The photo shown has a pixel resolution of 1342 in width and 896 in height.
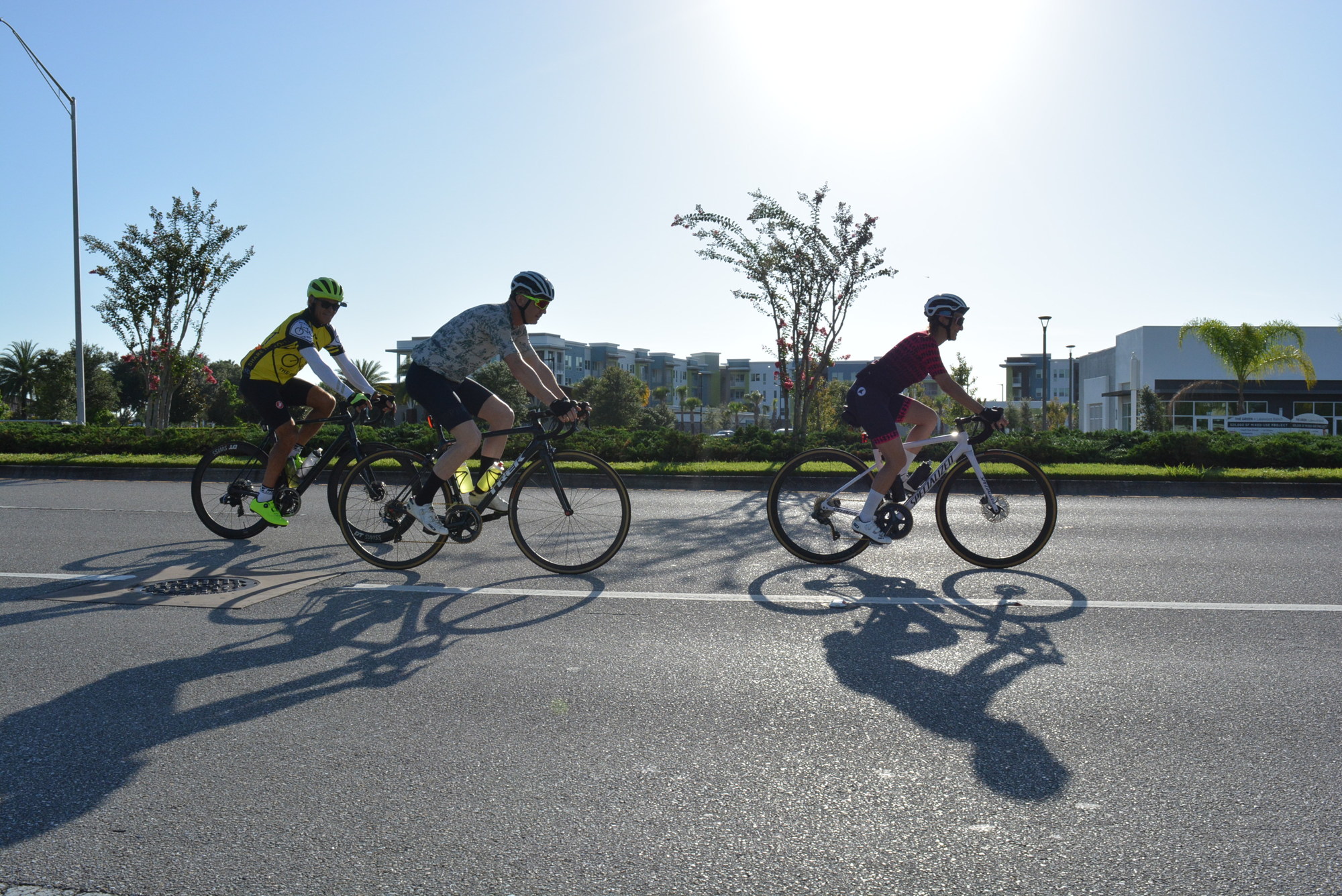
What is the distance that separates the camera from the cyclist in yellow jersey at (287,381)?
694 cm

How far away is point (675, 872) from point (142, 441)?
18.5m

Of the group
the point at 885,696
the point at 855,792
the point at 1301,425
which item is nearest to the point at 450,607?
the point at 885,696

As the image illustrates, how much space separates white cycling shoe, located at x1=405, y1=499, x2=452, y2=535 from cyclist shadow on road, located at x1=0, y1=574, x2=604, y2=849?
2.20 ft

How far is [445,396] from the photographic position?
19.2 feet

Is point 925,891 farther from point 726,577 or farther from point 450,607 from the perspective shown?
point 726,577

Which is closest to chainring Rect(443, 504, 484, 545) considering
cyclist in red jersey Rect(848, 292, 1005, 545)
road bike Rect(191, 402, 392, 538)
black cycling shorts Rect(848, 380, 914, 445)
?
road bike Rect(191, 402, 392, 538)

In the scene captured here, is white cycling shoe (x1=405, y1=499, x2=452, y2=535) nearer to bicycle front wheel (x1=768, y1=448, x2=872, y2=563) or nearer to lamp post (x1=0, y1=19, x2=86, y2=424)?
bicycle front wheel (x1=768, y1=448, x2=872, y2=563)

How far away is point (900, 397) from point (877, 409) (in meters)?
0.19

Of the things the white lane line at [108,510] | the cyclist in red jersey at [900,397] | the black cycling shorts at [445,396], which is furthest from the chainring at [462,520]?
the white lane line at [108,510]

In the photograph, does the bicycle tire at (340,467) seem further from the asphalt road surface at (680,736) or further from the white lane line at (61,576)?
the white lane line at (61,576)

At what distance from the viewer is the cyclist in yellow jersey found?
273 inches

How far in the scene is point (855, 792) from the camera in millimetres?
2553

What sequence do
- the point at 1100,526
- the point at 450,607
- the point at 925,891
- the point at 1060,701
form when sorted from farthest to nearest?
the point at 1100,526
the point at 450,607
the point at 1060,701
the point at 925,891

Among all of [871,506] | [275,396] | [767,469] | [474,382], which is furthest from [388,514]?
[767,469]
